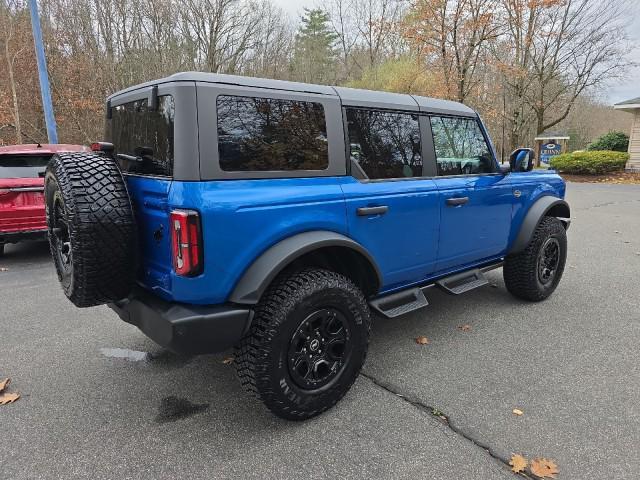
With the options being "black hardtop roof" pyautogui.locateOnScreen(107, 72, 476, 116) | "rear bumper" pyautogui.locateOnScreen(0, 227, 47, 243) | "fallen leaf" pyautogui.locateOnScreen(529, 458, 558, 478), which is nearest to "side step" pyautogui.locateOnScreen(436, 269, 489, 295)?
"black hardtop roof" pyautogui.locateOnScreen(107, 72, 476, 116)

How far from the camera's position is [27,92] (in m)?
16.7

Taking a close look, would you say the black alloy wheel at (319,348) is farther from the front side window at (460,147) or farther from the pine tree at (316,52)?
the pine tree at (316,52)

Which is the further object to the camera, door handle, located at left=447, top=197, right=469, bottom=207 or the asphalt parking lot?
door handle, located at left=447, top=197, right=469, bottom=207

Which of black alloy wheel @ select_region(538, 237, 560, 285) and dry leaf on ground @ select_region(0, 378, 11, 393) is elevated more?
black alloy wheel @ select_region(538, 237, 560, 285)

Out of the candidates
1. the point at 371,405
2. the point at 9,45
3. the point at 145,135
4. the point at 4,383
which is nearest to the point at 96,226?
the point at 145,135

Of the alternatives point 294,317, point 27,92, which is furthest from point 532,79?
point 294,317

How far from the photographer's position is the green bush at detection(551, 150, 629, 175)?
18578mm

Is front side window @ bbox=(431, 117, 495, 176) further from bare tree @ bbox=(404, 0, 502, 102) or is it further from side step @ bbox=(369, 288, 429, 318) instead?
bare tree @ bbox=(404, 0, 502, 102)

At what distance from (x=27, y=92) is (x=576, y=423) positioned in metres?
20.3

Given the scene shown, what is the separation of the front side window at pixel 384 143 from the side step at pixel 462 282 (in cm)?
94

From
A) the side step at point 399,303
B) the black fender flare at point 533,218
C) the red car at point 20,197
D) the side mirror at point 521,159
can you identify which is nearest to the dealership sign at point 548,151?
the black fender flare at point 533,218

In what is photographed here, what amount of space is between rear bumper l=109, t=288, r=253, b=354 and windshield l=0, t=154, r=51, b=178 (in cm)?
467

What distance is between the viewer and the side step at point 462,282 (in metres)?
3.47

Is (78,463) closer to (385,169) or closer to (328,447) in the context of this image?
(328,447)
